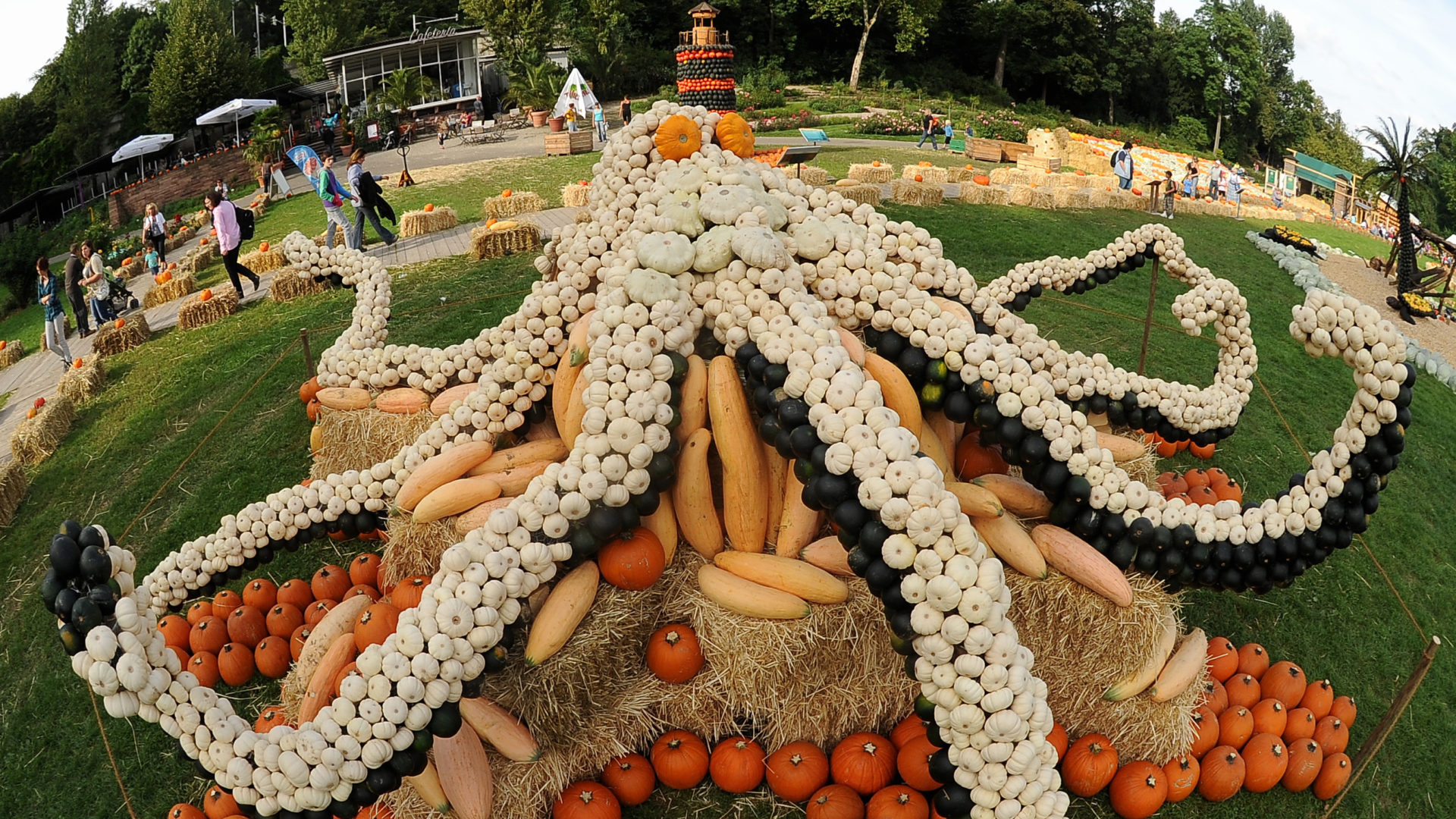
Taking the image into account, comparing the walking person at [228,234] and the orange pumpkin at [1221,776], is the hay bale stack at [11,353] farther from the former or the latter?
the orange pumpkin at [1221,776]

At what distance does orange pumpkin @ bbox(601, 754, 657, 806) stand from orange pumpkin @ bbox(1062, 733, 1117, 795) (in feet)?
7.08

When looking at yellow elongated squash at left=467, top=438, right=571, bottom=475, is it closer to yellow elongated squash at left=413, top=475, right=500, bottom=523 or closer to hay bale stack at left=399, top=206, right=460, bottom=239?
yellow elongated squash at left=413, top=475, right=500, bottom=523

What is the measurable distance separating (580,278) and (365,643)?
2228mm

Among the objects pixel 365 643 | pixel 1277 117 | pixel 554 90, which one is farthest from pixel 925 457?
pixel 1277 117

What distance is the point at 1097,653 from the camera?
4871 mm

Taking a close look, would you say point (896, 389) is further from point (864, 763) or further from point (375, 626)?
point (375, 626)

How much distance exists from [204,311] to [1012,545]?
12.6 meters

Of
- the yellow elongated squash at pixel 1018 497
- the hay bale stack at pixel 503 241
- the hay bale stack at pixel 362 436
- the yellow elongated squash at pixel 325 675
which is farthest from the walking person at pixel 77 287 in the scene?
the yellow elongated squash at pixel 1018 497

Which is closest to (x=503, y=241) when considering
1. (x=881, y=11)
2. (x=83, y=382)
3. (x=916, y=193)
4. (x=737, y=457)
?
(x=83, y=382)

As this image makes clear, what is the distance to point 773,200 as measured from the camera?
5047 mm

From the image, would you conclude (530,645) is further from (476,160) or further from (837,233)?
(476,160)

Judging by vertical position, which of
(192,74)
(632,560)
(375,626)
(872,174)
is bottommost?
(375,626)

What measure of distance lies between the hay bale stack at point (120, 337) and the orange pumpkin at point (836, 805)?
12.6 m

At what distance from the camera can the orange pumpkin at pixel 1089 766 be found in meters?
4.81
